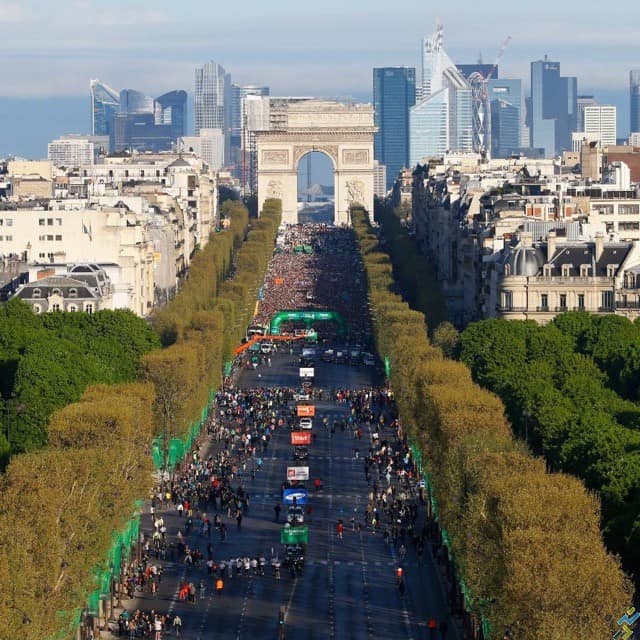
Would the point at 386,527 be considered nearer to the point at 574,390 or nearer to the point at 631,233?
the point at 574,390

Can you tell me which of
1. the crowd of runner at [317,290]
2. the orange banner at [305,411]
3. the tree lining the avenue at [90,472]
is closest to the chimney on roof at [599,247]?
the orange banner at [305,411]

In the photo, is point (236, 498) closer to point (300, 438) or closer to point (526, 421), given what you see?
point (526, 421)

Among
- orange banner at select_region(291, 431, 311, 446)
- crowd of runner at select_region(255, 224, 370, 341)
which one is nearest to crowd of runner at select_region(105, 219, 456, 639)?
orange banner at select_region(291, 431, 311, 446)

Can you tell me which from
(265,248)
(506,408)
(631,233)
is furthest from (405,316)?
(265,248)

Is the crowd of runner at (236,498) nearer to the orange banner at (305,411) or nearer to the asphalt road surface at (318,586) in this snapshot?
the asphalt road surface at (318,586)

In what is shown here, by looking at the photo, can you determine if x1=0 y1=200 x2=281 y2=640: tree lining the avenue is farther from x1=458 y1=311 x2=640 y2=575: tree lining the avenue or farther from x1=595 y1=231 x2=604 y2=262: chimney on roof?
Answer: x1=595 y1=231 x2=604 y2=262: chimney on roof

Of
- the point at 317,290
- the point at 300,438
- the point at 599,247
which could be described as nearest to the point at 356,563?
the point at 300,438
